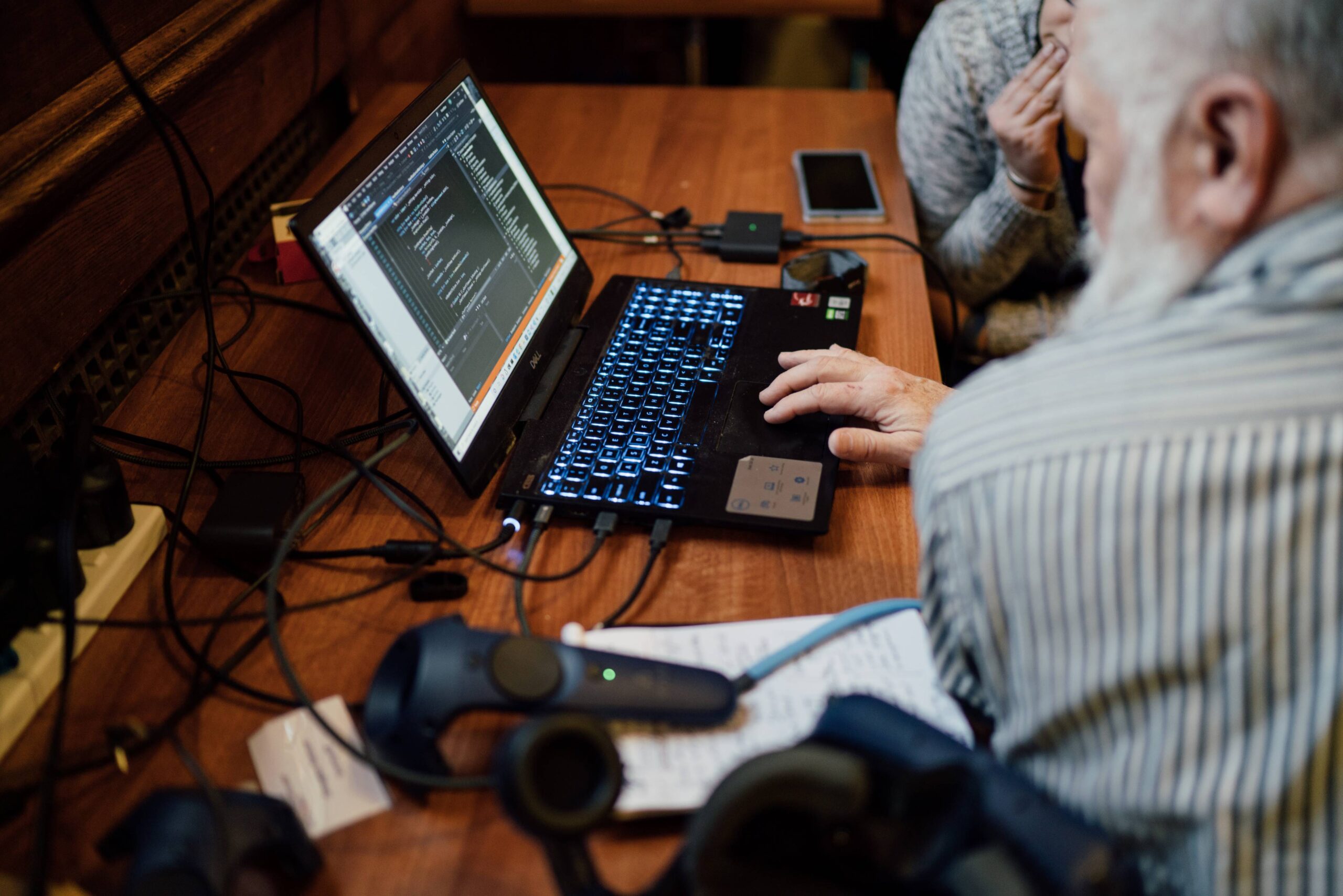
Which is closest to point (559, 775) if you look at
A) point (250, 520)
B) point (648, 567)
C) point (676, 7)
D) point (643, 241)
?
point (648, 567)

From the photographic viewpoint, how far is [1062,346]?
548mm

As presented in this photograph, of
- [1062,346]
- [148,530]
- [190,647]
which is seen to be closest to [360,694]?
[190,647]

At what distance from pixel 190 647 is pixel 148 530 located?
13 centimetres

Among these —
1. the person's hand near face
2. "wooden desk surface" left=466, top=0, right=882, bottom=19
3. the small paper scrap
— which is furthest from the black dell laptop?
"wooden desk surface" left=466, top=0, right=882, bottom=19

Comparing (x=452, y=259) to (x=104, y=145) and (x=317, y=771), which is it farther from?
(x=317, y=771)

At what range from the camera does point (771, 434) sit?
0.87 m

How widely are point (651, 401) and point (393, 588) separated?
0.30m

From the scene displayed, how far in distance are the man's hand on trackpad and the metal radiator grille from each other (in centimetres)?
61

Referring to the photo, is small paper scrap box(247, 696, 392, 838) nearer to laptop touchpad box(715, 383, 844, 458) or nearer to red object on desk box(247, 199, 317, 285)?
laptop touchpad box(715, 383, 844, 458)

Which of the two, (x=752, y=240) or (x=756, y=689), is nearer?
(x=756, y=689)

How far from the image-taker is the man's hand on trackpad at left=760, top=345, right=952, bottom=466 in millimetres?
840

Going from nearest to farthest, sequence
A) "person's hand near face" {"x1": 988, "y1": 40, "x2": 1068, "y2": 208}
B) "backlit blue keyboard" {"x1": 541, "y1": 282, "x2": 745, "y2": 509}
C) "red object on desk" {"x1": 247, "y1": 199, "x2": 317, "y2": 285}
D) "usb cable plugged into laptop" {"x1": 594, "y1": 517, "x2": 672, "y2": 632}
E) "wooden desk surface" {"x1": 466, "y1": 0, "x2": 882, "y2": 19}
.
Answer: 1. "usb cable plugged into laptop" {"x1": 594, "y1": 517, "x2": 672, "y2": 632}
2. "backlit blue keyboard" {"x1": 541, "y1": 282, "x2": 745, "y2": 509}
3. "red object on desk" {"x1": 247, "y1": 199, "x2": 317, "y2": 285}
4. "person's hand near face" {"x1": 988, "y1": 40, "x2": 1068, "y2": 208}
5. "wooden desk surface" {"x1": 466, "y1": 0, "x2": 882, "y2": 19}

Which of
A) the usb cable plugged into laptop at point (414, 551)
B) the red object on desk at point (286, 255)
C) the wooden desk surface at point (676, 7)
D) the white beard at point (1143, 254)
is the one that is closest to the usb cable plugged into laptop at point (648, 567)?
the usb cable plugged into laptop at point (414, 551)

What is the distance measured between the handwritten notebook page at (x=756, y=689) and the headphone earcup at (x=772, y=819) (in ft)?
0.19
